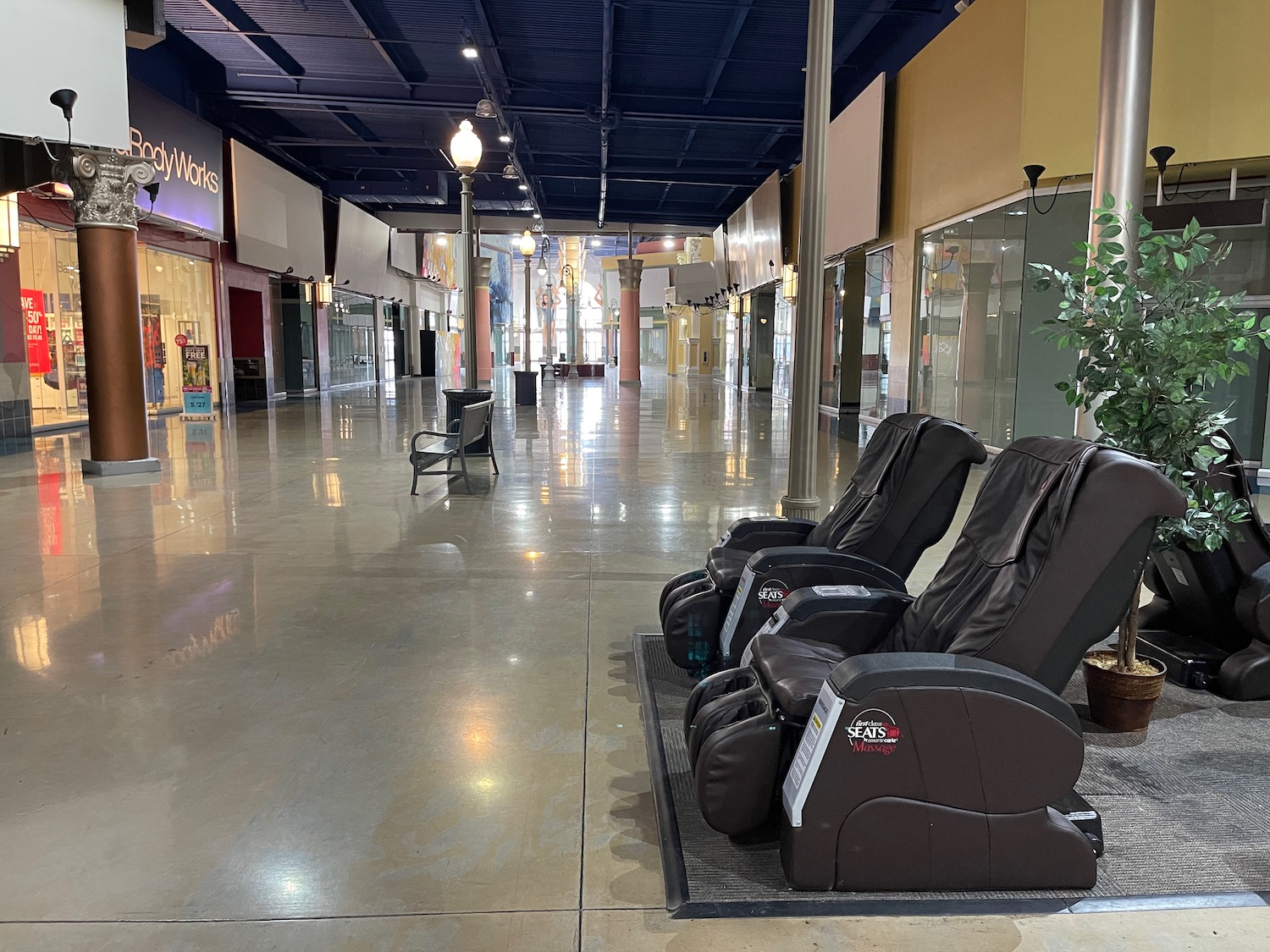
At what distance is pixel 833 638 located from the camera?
3.09 m

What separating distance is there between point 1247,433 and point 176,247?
56.3ft

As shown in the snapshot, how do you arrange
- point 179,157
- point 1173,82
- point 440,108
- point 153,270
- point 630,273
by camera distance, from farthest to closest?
point 630,273 < point 440,108 < point 153,270 < point 179,157 < point 1173,82

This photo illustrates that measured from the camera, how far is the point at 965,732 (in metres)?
2.23

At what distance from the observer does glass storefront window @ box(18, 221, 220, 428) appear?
524 inches

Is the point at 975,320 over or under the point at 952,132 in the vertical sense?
under

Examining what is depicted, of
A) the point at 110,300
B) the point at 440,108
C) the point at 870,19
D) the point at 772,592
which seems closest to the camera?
the point at 772,592

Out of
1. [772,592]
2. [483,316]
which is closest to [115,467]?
[772,592]

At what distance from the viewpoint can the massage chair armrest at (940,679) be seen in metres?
2.21

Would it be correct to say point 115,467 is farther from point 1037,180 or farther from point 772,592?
point 1037,180

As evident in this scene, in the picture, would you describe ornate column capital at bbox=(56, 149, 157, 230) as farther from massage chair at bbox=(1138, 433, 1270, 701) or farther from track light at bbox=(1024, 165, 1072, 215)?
massage chair at bbox=(1138, 433, 1270, 701)

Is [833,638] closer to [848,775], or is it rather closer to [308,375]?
[848,775]

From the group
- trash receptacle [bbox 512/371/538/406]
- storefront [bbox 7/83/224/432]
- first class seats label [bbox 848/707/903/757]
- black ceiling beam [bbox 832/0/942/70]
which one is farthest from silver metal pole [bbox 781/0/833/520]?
trash receptacle [bbox 512/371/538/406]

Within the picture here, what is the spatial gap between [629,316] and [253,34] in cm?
2234

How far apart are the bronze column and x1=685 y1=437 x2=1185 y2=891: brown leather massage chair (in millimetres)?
8518
